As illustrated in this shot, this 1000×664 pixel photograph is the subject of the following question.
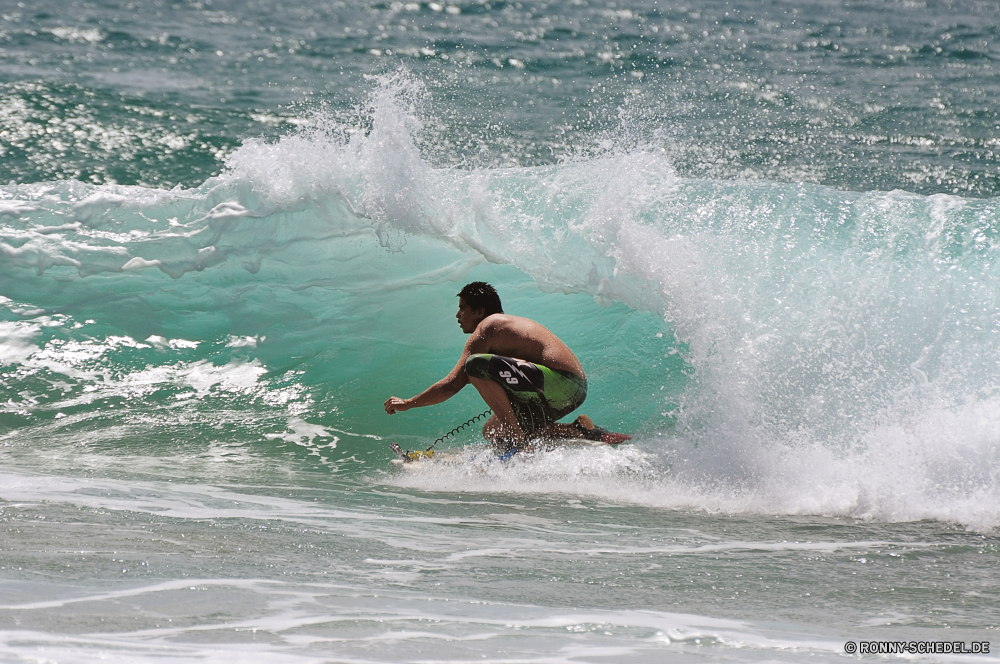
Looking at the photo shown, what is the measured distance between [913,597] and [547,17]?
1967 centimetres

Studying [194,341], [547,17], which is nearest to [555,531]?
[194,341]

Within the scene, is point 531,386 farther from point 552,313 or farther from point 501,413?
point 552,313

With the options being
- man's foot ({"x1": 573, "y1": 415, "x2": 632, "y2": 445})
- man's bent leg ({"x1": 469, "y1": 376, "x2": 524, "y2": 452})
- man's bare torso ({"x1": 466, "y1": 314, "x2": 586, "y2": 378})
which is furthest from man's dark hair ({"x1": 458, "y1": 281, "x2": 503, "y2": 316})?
man's foot ({"x1": 573, "y1": 415, "x2": 632, "y2": 445})

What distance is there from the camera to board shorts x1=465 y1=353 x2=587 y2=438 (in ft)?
15.7

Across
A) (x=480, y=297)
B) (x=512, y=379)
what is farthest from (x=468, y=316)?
(x=512, y=379)

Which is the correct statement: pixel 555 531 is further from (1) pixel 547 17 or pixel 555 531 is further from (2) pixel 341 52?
(1) pixel 547 17

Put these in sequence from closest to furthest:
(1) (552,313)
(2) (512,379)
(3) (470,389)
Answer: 1. (2) (512,379)
2. (3) (470,389)
3. (1) (552,313)

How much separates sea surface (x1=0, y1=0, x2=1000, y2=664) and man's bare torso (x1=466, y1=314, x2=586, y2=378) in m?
0.58

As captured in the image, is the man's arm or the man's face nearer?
the man's arm

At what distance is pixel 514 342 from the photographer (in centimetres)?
489

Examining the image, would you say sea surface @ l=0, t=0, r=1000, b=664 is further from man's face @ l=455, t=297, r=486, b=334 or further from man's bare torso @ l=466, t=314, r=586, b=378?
man's face @ l=455, t=297, r=486, b=334

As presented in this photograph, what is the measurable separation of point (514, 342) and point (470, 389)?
5.09 ft

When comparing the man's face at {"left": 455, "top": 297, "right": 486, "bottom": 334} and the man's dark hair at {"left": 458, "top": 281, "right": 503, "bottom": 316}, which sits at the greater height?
the man's dark hair at {"left": 458, "top": 281, "right": 503, "bottom": 316}

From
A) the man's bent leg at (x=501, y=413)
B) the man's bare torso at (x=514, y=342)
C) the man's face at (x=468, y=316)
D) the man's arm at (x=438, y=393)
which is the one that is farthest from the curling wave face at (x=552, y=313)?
the man's face at (x=468, y=316)
